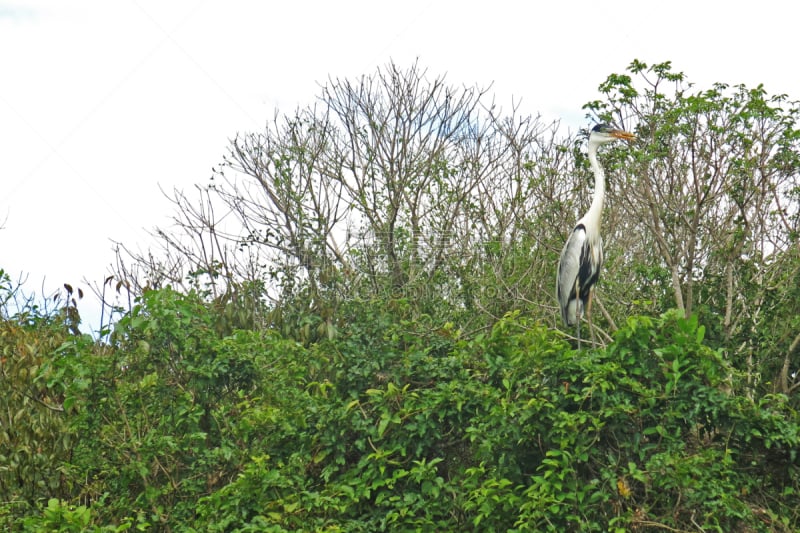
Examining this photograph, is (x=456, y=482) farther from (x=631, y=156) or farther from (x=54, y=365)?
(x=631, y=156)

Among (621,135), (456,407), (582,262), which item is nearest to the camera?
(456,407)

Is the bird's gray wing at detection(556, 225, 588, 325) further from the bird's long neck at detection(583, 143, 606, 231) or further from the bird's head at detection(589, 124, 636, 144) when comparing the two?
the bird's head at detection(589, 124, 636, 144)

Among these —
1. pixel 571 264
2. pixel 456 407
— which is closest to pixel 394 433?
pixel 456 407

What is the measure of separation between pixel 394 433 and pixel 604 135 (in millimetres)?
3616

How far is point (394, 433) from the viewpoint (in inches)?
208

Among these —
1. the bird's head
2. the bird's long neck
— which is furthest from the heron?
the bird's head

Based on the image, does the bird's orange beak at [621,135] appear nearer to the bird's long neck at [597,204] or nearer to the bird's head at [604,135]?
the bird's head at [604,135]

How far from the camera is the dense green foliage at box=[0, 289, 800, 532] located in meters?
4.68

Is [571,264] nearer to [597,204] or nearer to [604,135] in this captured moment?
[597,204]

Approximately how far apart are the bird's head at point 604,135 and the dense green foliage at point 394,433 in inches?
100

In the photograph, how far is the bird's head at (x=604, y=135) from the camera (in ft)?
24.8

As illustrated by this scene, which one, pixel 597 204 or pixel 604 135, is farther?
pixel 604 135

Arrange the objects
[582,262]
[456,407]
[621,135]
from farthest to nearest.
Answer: [621,135] → [582,262] → [456,407]

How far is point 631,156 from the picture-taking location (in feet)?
28.6
